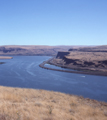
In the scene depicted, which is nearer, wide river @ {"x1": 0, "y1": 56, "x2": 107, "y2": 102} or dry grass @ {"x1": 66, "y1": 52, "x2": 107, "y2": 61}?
wide river @ {"x1": 0, "y1": 56, "x2": 107, "y2": 102}

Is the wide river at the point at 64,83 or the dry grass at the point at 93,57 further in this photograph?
the dry grass at the point at 93,57

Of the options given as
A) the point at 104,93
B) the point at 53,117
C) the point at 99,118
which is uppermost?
the point at 53,117

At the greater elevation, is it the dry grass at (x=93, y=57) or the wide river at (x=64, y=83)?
the dry grass at (x=93, y=57)

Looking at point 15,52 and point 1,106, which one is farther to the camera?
point 15,52

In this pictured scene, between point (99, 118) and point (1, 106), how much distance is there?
4025mm

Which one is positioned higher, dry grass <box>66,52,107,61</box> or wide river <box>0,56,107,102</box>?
dry grass <box>66,52,107,61</box>

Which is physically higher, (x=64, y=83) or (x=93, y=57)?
(x=93, y=57)

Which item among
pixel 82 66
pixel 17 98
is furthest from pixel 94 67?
pixel 17 98

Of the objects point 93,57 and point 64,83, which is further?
point 93,57

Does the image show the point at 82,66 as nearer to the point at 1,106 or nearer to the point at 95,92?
the point at 95,92

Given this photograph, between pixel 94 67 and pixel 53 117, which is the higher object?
pixel 53 117

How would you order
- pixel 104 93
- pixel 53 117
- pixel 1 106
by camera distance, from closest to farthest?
pixel 53 117, pixel 1 106, pixel 104 93

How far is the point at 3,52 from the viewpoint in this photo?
450 feet

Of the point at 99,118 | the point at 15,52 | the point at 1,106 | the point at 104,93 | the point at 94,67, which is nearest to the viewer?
the point at 1,106
